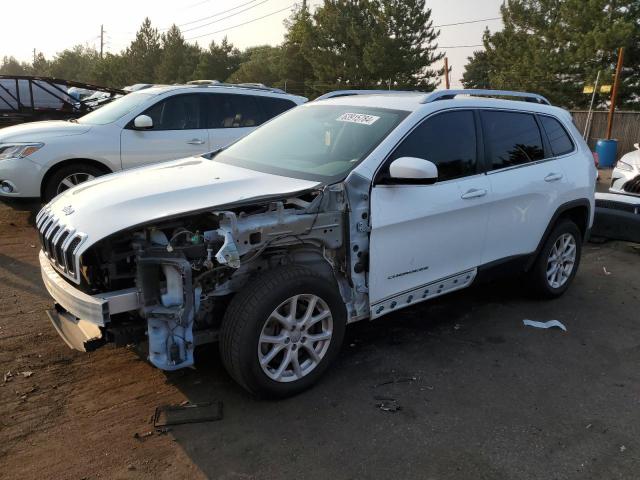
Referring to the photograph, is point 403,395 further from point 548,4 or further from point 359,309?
point 548,4

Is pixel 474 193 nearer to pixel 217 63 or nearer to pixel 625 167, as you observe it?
pixel 625 167

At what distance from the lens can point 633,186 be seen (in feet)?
28.7

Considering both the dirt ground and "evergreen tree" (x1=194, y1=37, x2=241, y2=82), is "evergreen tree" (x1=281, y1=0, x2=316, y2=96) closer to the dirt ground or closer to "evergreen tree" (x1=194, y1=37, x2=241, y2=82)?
"evergreen tree" (x1=194, y1=37, x2=241, y2=82)

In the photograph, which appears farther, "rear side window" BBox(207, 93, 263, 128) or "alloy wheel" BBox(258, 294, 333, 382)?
"rear side window" BBox(207, 93, 263, 128)

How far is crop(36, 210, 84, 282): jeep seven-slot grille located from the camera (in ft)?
9.59

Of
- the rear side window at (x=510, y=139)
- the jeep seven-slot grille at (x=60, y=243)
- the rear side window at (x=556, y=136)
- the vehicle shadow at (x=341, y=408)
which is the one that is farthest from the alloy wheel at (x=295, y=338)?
the rear side window at (x=556, y=136)

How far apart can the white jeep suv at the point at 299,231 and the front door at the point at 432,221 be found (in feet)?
0.04

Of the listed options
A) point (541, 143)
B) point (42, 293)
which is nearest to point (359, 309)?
point (541, 143)

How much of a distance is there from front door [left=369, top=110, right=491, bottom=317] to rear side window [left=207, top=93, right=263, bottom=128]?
15.3ft

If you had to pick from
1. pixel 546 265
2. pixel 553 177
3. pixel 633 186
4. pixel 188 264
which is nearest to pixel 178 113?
pixel 553 177

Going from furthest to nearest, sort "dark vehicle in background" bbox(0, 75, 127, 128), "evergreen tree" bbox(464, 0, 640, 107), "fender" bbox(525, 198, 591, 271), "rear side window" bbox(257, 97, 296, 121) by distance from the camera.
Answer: "evergreen tree" bbox(464, 0, 640, 107), "dark vehicle in background" bbox(0, 75, 127, 128), "rear side window" bbox(257, 97, 296, 121), "fender" bbox(525, 198, 591, 271)

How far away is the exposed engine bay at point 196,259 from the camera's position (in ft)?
9.39

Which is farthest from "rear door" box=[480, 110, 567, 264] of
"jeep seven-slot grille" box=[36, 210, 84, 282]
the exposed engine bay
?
"jeep seven-slot grille" box=[36, 210, 84, 282]

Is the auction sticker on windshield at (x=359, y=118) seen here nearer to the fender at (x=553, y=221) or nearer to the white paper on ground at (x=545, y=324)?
the fender at (x=553, y=221)
